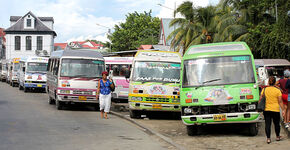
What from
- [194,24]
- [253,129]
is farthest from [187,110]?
[194,24]

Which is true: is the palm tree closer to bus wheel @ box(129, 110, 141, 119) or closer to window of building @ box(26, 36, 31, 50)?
bus wheel @ box(129, 110, 141, 119)

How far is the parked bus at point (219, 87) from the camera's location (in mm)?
11195

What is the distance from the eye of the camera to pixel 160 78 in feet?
53.9

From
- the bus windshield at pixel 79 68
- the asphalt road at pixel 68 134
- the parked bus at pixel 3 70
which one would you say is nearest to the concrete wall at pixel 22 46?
the parked bus at pixel 3 70

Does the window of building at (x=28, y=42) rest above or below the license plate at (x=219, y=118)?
above

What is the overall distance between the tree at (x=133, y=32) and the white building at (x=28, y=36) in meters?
11.7

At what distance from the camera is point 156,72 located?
16.6 m

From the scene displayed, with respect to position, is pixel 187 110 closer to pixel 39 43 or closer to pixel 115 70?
pixel 115 70

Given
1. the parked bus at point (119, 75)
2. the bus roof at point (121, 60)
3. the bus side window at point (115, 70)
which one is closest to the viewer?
the parked bus at point (119, 75)

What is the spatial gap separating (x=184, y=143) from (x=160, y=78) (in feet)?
19.4

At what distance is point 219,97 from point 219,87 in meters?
0.33

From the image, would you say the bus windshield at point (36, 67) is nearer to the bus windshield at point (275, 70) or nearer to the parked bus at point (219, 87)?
the bus windshield at point (275, 70)

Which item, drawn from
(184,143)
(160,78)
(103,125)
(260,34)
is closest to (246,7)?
(260,34)

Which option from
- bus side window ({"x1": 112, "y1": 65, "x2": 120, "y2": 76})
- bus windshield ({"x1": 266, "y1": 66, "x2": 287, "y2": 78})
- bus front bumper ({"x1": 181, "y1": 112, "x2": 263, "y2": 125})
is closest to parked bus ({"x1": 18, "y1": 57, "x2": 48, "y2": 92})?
bus side window ({"x1": 112, "y1": 65, "x2": 120, "y2": 76})
